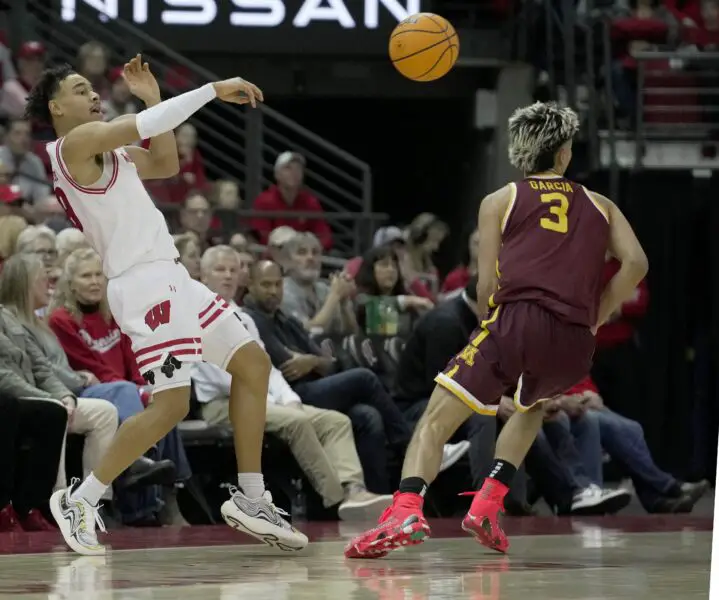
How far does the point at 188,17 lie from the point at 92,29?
0.91 meters

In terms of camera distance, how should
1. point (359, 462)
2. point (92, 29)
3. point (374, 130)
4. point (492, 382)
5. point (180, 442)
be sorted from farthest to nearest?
point (374, 130) < point (92, 29) < point (359, 462) < point (180, 442) < point (492, 382)

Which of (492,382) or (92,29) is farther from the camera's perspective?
(92,29)

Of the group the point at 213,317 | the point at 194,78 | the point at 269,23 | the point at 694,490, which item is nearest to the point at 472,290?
the point at 694,490

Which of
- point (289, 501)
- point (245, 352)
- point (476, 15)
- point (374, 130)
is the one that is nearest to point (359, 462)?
point (289, 501)

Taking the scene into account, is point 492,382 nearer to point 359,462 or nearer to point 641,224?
point 359,462

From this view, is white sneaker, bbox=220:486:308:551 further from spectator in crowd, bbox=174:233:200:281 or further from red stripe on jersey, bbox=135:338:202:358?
spectator in crowd, bbox=174:233:200:281

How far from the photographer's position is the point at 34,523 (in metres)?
8.11

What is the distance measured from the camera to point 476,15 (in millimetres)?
16656

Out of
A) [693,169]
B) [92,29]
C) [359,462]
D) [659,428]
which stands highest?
[92,29]

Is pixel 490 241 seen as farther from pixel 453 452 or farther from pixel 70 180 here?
pixel 453 452

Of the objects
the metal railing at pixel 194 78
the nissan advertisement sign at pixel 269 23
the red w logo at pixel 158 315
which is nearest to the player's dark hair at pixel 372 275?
the metal railing at pixel 194 78

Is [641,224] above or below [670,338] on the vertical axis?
above

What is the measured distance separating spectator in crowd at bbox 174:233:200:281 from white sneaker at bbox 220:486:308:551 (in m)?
3.00

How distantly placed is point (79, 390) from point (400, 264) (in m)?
2.92
